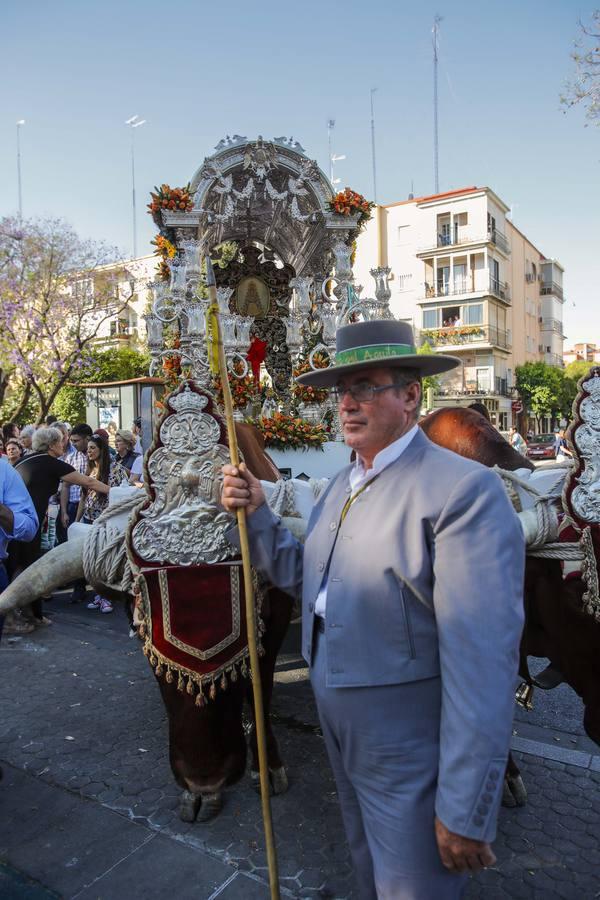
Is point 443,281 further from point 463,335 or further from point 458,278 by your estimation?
point 463,335

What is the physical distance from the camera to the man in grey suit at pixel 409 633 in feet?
5.10

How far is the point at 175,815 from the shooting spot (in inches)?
122

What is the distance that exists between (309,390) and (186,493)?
13.2 ft

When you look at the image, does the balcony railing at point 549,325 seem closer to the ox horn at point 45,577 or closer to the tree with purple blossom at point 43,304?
the tree with purple blossom at point 43,304

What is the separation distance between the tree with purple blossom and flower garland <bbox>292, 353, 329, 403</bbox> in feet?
49.2

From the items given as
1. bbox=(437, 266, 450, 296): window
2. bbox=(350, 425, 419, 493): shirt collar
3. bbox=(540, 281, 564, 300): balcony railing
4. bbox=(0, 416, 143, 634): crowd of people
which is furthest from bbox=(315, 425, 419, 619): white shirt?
bbox=(540, 281, 564, 300): balcony railing

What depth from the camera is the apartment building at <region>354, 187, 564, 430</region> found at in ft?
125

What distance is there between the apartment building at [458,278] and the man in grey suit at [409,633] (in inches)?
1398

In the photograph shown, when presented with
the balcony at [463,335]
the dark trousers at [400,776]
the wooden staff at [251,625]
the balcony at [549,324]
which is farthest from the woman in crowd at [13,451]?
the balcony at [549,324]

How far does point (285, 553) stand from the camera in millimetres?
2205

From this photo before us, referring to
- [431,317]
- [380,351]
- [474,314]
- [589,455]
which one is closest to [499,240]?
[474,314]

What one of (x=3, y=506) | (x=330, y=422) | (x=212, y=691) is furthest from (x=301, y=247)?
(x=212, y=691)

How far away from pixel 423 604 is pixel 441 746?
35 cm

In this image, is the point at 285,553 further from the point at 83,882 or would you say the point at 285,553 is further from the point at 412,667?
the point at 83,882
